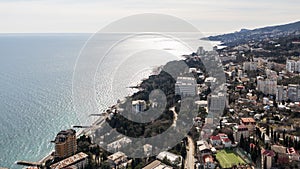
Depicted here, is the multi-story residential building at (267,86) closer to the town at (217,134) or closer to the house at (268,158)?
the town at (217,134)

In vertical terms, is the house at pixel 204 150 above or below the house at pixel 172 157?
below

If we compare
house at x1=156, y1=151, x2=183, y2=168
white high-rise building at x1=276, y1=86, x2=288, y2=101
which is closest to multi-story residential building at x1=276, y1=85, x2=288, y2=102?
white high-rise building at x1=276, y1=86, x2=288, y2=101

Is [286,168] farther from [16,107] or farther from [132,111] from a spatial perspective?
[16,107]

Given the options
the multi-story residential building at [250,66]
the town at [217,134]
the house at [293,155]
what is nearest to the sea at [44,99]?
the town at [217,134]

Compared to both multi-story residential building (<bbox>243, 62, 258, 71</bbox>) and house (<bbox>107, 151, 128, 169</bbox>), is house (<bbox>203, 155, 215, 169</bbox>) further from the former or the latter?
multi-story residential building (<bbox>243, 62, 258, 71</bbox>)

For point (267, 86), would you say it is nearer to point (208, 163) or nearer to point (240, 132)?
point (240, 132)

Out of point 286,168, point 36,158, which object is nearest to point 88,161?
point 36,158
